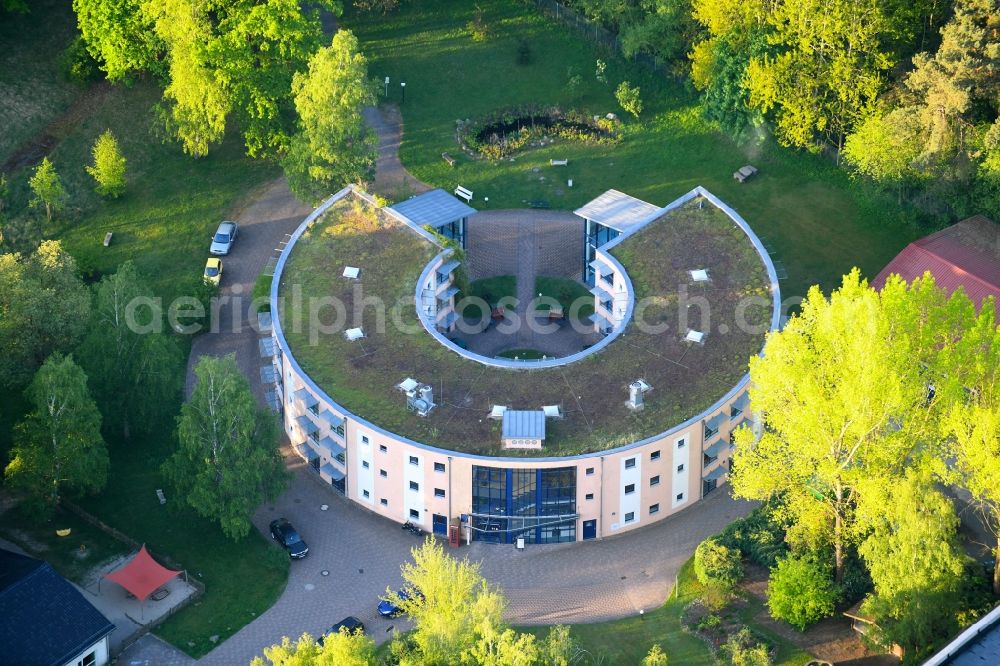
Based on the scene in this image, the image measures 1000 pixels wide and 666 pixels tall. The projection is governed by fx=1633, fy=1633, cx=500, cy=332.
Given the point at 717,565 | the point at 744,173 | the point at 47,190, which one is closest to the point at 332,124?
the point at 47,190

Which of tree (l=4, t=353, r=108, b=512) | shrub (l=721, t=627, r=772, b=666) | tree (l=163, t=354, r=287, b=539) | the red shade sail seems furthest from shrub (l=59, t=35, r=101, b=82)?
shrub (l=721, t=627, r=772, b=666)

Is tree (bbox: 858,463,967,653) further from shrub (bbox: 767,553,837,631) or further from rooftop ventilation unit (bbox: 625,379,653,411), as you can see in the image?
rooftop ventilation unit (bbox: 625,379,653,411)

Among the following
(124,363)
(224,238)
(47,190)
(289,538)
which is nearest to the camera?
(289,538)

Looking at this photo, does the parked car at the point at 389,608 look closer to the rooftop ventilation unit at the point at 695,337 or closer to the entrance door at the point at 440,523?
the entrance door at the point at 440,523

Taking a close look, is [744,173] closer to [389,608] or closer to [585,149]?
[585,149]

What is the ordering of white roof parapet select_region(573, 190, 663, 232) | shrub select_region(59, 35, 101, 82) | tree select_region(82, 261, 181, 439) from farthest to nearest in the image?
shrub select_region(59, 35, 101, 82) → white roof parapet select_region(573, 190, 663, 232) → tree select_region(82, 261, 181, 439)
